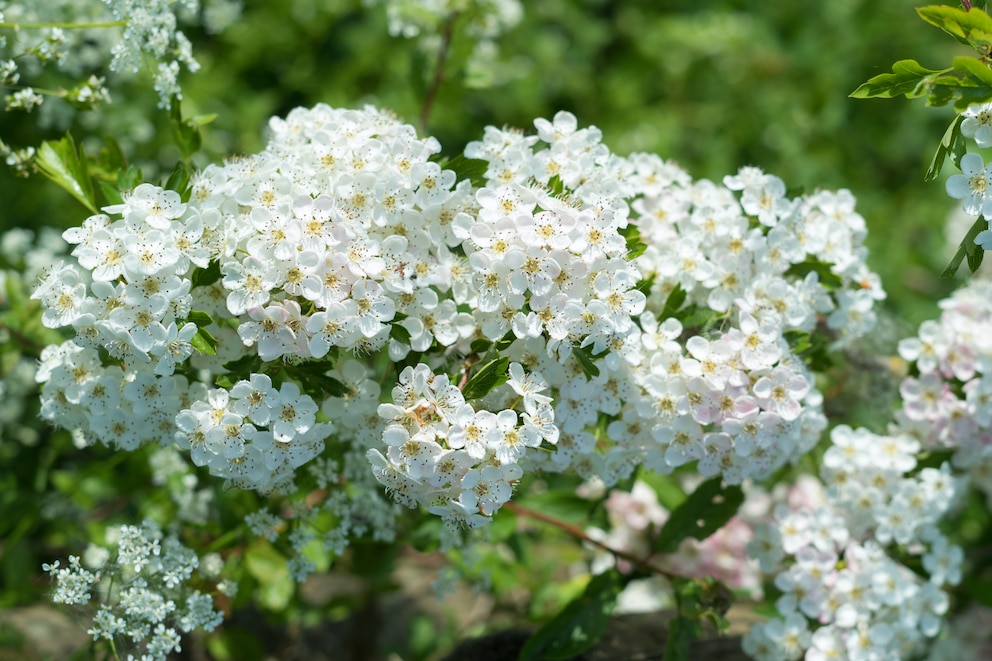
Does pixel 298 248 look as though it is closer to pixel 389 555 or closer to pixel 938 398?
pixel 389 555

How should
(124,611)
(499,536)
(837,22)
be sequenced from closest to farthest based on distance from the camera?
1. (124,611)
2. (499,536)
3. (837,22)

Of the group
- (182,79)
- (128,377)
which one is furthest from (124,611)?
(182,79)

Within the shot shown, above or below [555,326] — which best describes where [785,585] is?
below

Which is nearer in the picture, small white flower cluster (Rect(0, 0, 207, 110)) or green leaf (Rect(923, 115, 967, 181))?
green leaf (Rect(923, 115, 967, 181))

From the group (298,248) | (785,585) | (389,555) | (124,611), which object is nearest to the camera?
(298,248)

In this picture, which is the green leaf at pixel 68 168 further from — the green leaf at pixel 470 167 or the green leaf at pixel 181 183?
the green leaf at pixel 470 167

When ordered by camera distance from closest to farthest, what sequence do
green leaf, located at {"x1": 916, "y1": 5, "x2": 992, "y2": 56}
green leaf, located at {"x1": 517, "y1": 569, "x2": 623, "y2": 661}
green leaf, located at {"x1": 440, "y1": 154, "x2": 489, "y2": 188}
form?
1. green leaf, located at {"x1": 916, "y1": 5, "x2": 992, "y2": 56}
2. green leaf, located at {"x1": 440, "y1": 154, "x2": 489, "y2": 188}
3. green leaf, located at {"x1": 517, "y1": 569, "x2": 623, "y2": 661}

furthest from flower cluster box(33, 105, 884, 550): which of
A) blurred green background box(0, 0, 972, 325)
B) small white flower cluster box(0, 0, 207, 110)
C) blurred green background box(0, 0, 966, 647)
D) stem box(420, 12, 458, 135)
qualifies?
blurred green background box(0, 0, 972, 325)

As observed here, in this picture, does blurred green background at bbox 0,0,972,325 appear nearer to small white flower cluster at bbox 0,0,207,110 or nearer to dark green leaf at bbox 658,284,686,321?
small white flower cluster at bbox 0,0,207,110
